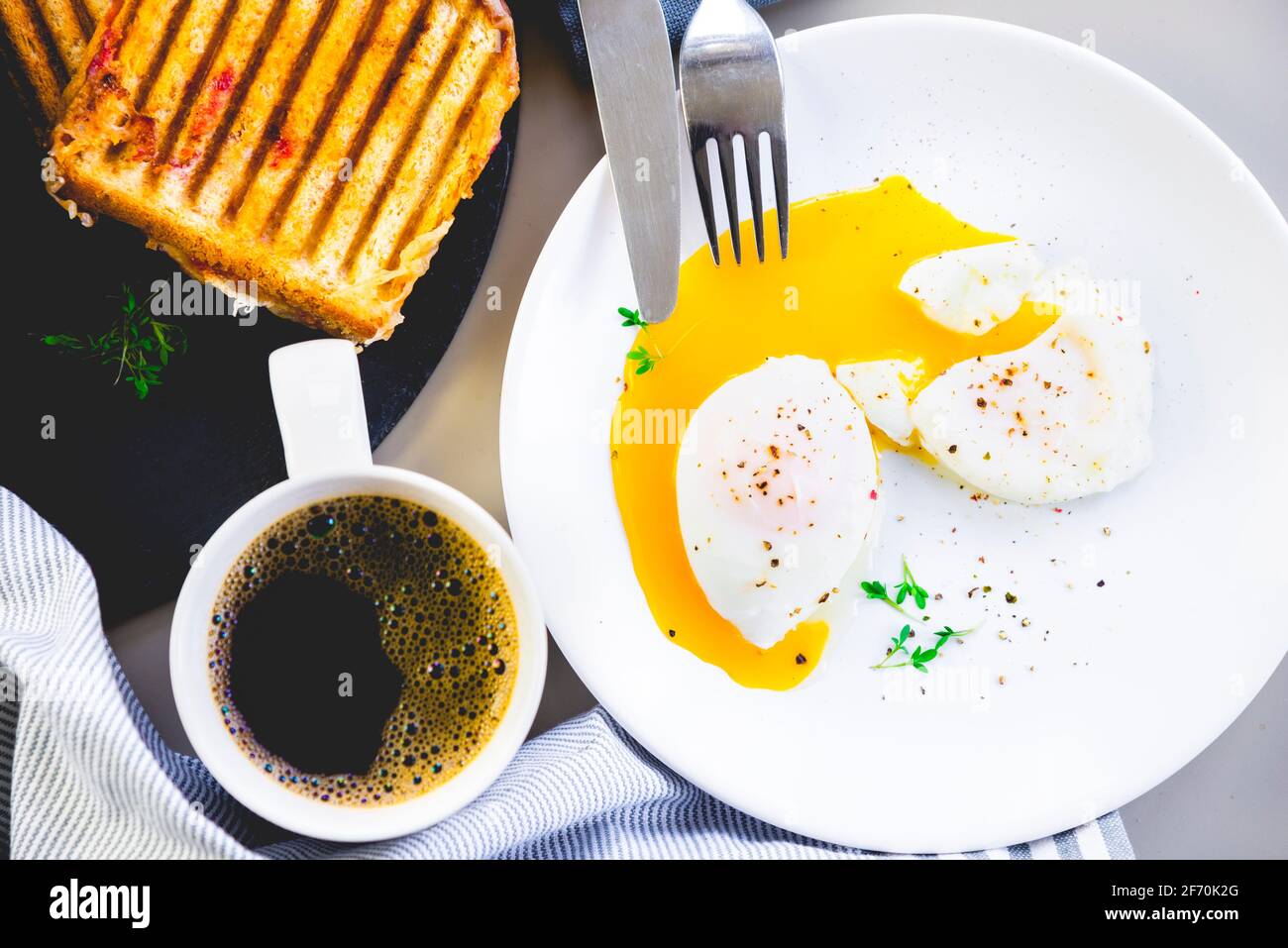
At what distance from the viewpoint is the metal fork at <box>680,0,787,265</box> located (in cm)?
164

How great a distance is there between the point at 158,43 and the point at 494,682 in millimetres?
1140

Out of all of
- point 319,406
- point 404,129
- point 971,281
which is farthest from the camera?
point 971,281

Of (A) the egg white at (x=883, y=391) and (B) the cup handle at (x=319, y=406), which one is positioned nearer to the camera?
(B) the cup handle at (x=319, y=406)

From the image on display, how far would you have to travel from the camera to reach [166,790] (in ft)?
5.02

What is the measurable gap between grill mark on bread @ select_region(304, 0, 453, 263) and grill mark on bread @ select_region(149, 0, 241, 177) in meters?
0.25

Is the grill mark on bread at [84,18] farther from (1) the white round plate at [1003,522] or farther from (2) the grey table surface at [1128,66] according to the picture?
(1) the white round plate at [1003,522]

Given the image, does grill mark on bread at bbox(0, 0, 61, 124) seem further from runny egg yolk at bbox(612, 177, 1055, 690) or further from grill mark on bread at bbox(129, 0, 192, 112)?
runny egg yolk at bbox(612, 177, 1055, 690)

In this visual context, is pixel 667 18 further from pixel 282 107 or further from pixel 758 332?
pixel 282 107

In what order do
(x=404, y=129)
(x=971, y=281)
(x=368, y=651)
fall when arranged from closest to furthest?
(x=368, y=651) < (x=404, y=129) < (x=971, y=281)

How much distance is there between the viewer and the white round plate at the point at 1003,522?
1.72 m

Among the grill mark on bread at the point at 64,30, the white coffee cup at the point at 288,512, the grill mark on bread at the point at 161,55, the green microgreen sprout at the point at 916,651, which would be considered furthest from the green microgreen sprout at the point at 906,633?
the grill mark on bread at the point at 64,30

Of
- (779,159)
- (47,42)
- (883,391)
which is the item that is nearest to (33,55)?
(47,42)

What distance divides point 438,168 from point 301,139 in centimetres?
22

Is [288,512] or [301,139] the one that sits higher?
[301,139]
